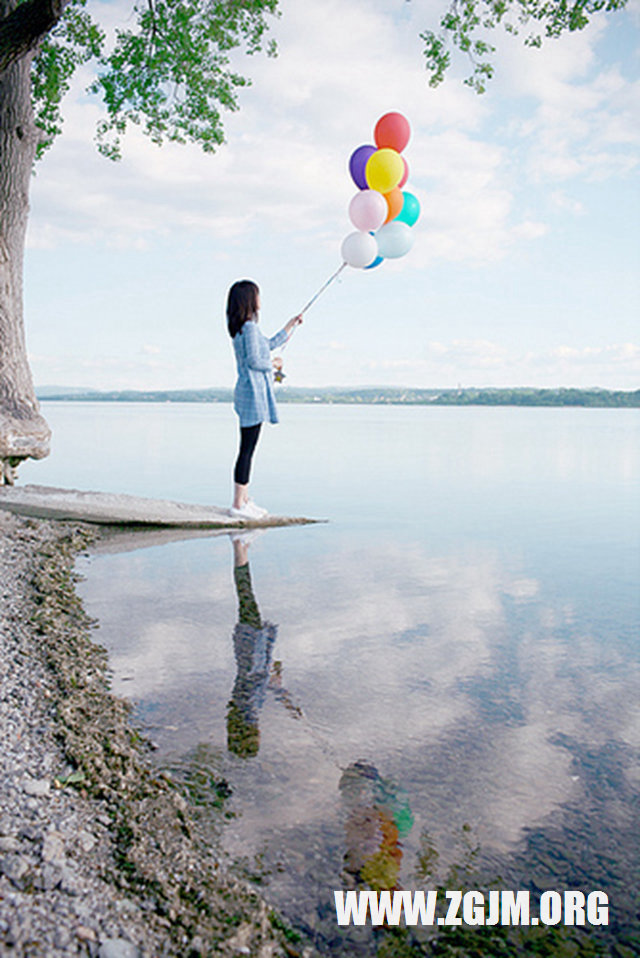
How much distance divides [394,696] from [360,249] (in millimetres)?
5550

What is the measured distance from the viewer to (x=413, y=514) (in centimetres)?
1172

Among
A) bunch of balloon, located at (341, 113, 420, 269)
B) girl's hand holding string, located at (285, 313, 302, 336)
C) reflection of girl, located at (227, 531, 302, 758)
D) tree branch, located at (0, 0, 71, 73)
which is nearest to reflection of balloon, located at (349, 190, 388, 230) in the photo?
bunch of balloon, located at (341, 113, 420, 269)

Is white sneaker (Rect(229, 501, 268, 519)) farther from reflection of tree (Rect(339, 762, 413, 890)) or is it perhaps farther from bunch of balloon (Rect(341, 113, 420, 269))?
reflection of tree (Rect(339, 762, 413, 890))

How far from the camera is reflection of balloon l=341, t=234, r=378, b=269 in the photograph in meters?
8.27

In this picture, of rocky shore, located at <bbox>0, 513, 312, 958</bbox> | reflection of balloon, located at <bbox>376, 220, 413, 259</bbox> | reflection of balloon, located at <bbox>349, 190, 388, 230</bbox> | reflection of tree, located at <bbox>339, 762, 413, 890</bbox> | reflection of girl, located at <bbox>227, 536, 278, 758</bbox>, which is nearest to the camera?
rocky shore, located at <bbox>0, 513, 312, 958</bbox>

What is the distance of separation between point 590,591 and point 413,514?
4.83m

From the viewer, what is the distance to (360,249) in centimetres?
827

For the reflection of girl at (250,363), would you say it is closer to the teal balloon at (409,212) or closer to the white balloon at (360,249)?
the white balloon at (360,249)

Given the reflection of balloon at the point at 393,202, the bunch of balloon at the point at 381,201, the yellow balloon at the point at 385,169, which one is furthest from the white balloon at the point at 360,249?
the yellow balloon at the point at 385,169

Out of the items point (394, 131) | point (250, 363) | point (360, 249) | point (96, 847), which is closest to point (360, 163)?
point (394, 131)

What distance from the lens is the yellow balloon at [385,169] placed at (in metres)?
8.16

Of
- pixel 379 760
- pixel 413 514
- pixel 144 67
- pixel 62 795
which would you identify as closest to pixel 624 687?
pixel 379 760

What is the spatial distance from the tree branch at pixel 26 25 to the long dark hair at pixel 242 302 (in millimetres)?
2922

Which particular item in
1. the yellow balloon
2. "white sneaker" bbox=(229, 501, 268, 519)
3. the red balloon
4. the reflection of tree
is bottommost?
the reflection of tree
